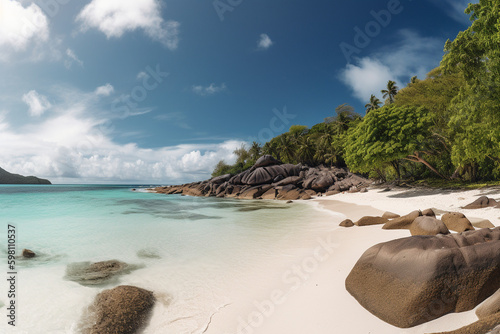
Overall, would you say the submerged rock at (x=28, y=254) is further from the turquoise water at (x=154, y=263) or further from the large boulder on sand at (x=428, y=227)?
the large boulder on sand at (x=428, y=227)

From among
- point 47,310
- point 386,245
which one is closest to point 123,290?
point 47,310

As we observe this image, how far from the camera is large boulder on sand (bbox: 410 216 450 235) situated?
20.8 ft

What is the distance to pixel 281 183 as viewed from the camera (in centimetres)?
3900

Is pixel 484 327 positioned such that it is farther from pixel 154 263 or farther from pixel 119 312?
pixel 154 263

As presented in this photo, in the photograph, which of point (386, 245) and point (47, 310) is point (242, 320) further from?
point (47, 310)

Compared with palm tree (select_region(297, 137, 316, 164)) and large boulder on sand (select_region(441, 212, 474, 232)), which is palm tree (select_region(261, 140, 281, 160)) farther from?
large boulder on sand (select_region(441, 212, 474, 232))

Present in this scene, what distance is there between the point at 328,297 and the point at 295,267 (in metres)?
1.77

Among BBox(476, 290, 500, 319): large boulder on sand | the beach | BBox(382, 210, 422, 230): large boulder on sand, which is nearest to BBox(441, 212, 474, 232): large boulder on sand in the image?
BBox(382, 210, 422, 230): large boulder on sand

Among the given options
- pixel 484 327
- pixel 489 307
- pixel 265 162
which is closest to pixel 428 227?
pixel 489 307

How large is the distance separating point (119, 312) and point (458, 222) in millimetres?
8926

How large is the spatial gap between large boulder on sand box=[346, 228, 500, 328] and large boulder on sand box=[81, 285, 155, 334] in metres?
3.68

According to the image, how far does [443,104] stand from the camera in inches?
895

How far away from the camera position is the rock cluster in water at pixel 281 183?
35188mm

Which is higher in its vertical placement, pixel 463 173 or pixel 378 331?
pixel 463 173
